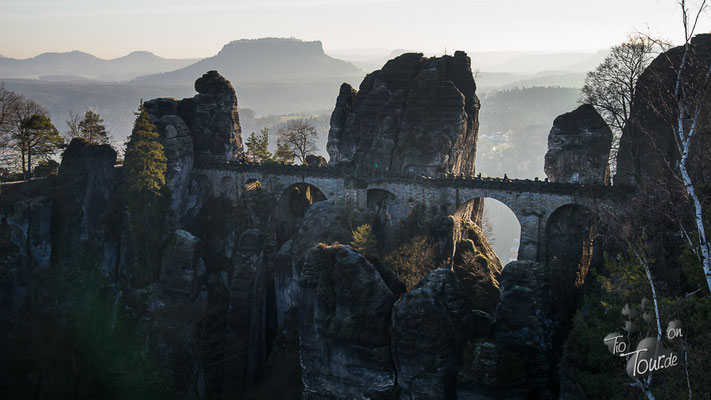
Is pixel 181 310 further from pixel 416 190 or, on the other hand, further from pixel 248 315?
pixel 416 190

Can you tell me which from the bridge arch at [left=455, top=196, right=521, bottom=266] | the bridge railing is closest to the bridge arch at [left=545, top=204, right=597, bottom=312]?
the bridge railing

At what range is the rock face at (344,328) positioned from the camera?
24891 mm

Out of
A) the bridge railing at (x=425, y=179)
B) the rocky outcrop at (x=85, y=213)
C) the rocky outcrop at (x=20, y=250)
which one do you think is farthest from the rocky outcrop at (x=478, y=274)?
the rocky outcrop at (x=20, y=250)

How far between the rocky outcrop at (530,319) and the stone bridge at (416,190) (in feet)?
34.9

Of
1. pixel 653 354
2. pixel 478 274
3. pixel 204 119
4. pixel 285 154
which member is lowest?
pixel 478 274

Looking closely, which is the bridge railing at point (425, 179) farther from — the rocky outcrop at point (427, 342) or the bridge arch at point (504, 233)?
the bridge arch at point (504, 233)

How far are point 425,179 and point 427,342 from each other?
17.5 metres

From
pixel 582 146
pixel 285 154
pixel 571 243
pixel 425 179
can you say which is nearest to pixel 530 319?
pixel 571 243

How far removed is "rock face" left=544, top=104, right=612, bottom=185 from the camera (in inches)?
1388

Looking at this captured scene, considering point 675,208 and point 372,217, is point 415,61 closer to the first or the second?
point 372,217

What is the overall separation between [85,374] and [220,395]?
984 cm

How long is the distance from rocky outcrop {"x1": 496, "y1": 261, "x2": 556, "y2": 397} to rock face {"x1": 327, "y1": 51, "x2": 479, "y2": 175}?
56.7ft

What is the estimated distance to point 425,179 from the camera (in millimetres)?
39188

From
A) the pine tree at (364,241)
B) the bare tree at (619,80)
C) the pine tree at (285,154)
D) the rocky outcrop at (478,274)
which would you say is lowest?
the rocky outcrop at (478,274)
